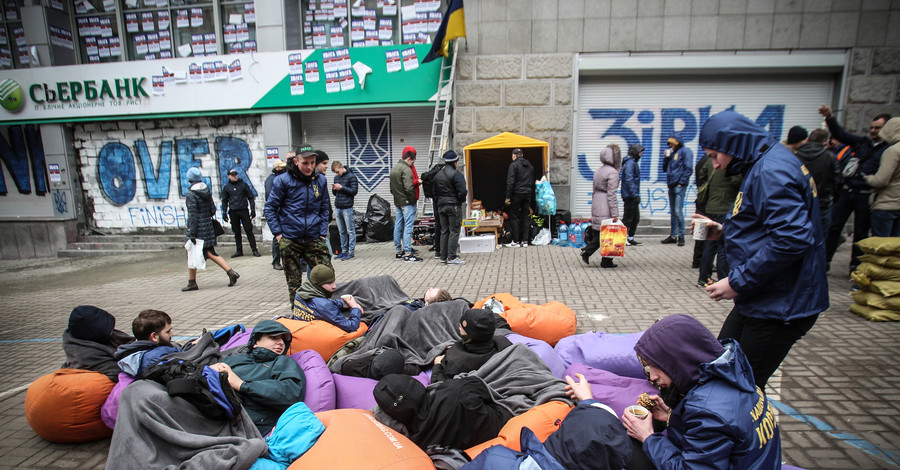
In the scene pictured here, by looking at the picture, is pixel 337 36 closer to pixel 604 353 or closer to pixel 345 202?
pixel 345 202

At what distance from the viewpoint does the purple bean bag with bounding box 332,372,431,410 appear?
9.68 feet

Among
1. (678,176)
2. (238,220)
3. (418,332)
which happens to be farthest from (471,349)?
(238,220)

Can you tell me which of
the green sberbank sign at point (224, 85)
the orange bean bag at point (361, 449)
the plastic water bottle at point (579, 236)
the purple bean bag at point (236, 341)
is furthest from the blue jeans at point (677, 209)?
the orange bean bag at point (361, 449)

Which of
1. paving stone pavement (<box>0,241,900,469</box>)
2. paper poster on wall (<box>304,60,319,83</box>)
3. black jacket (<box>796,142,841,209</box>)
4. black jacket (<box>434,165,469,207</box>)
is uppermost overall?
paper poster on wall (<box>304,60,319,83</box>)

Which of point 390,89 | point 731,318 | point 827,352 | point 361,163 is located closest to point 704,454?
point 731,318

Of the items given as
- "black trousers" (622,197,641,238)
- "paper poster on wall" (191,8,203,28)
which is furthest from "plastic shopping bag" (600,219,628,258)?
"paper poster on wall" (191,8,203,28)

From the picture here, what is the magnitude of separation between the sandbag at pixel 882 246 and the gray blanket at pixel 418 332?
4.33 m

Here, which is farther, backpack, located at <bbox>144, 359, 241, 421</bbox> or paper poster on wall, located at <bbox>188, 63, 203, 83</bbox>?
paper poster on wall, located at <bbox>188, 63, 203, 83</bbox>

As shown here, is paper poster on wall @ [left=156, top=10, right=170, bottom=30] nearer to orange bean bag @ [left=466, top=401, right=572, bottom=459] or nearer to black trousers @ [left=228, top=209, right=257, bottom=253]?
black trousers @ [left=228, top=209, right=257, bottom=253]

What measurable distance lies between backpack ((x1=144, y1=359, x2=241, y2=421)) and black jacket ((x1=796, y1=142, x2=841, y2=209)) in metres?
6.20

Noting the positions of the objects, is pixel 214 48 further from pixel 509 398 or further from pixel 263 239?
pixel 509 398

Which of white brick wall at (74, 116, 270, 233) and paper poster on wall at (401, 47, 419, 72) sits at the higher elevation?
paper poster on wall at (401, 47, 419, 72)

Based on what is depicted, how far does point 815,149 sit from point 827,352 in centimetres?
258

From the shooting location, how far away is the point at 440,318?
4.11 metres
